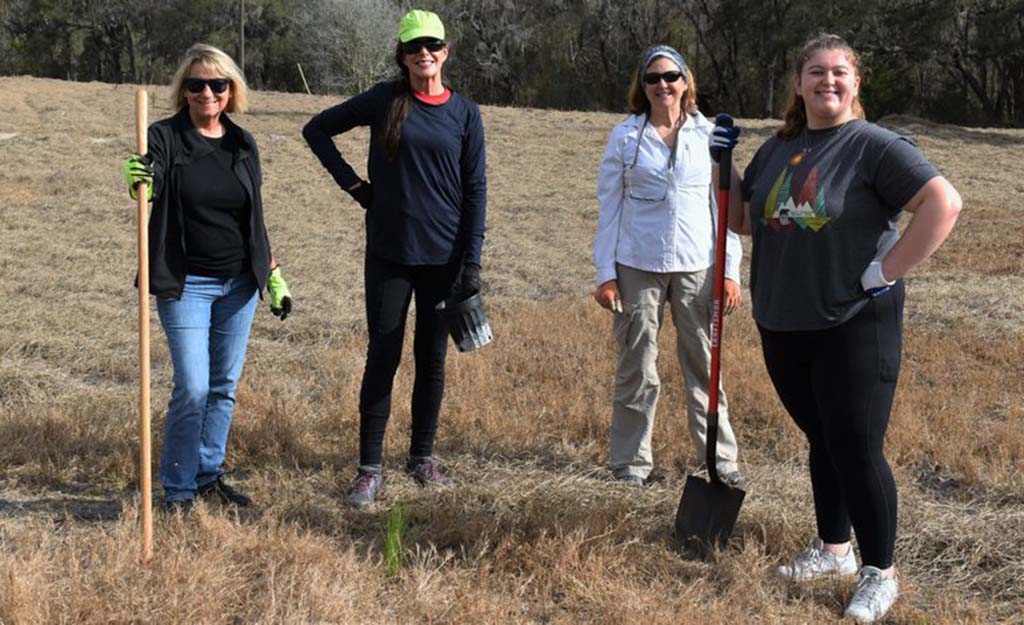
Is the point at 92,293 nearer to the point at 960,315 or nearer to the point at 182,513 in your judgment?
the point at 182,513

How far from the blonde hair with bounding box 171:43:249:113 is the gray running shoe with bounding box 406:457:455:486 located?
1813 millimetres

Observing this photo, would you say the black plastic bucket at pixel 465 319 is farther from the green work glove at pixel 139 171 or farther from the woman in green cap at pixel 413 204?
the green work glove at pixel 139 171

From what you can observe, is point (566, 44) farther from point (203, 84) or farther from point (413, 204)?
point (203, 84)

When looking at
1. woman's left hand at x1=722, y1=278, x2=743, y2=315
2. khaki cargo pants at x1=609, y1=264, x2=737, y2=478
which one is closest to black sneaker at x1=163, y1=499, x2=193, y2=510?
khaki cargo pants at x1=609, y1=264, x2=737, y2=478

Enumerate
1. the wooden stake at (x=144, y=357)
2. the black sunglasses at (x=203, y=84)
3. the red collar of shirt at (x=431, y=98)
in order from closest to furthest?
the wooden stake at (x=144, y=357) < the black sunglasses at (x=203, y=84) < the red collar of shirt at (x=431, y=98)

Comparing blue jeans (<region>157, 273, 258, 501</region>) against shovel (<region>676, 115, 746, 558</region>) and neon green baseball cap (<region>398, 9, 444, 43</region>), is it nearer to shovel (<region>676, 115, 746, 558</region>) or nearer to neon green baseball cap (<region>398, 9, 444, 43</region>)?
neon green baseball cap (<region>398, 9, 444, 43</region>)

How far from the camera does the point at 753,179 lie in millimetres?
3920

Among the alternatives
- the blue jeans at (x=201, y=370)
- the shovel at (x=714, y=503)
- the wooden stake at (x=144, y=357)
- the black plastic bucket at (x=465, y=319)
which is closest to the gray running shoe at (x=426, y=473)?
the black plastic bucket at (x=465, y=319)

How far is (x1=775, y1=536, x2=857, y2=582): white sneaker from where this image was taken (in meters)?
3.89

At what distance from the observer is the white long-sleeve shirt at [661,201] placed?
483cm

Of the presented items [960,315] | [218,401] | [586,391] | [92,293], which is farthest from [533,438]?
[92,293]

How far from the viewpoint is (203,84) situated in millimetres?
4363

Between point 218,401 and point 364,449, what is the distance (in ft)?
2.24

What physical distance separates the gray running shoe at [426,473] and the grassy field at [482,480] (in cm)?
6
